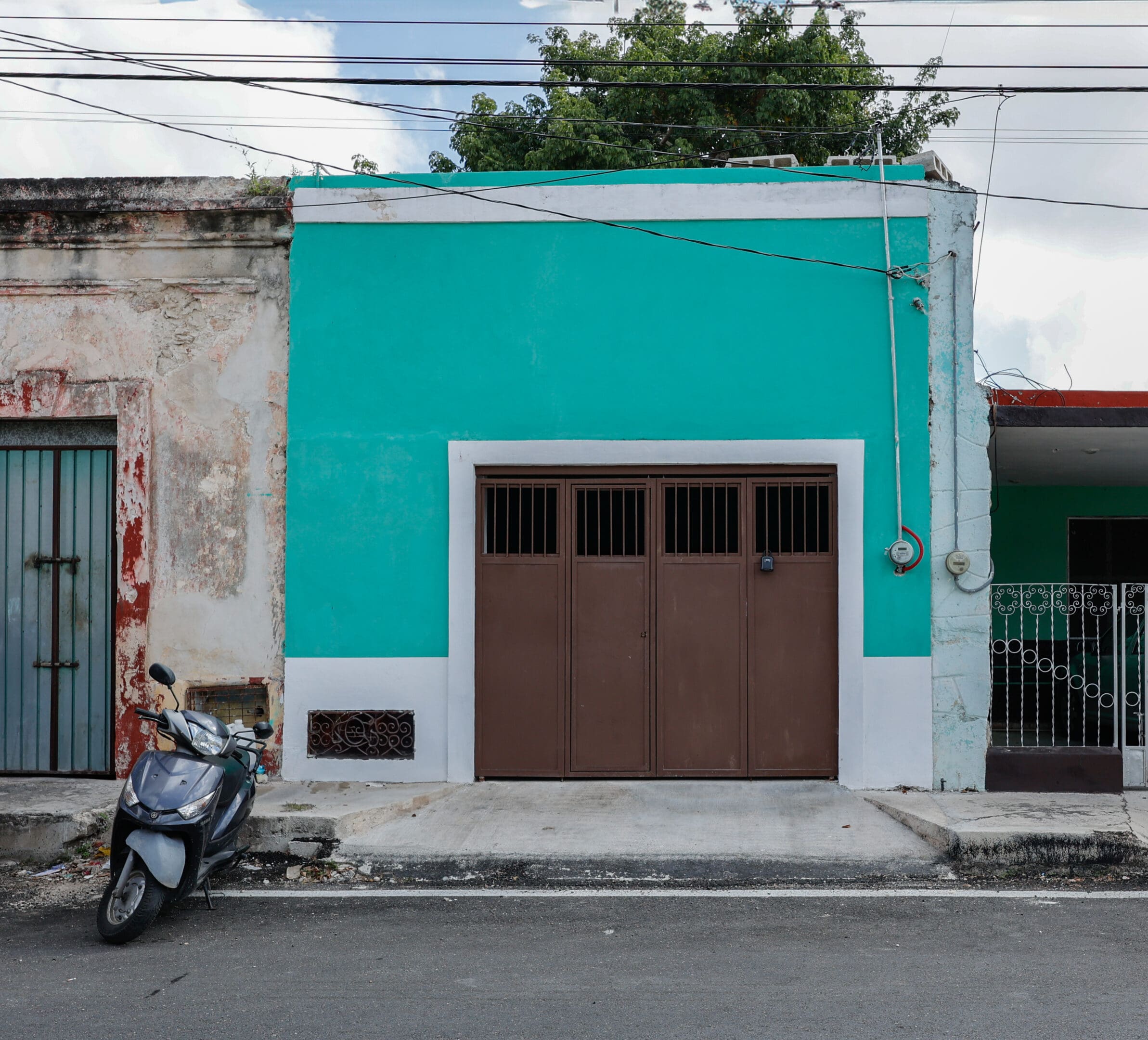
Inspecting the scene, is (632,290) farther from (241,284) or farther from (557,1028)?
(557,1028)

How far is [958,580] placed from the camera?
771cm

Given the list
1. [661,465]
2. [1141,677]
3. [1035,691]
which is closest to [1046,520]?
[1035,691]

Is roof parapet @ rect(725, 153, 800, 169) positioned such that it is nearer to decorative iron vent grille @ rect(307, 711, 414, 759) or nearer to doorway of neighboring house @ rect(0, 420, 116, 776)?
decorative iron vent grille @ rect(307, 711, 414, 759)

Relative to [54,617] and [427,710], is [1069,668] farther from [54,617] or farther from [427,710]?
[54,617]

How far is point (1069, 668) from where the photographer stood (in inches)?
303

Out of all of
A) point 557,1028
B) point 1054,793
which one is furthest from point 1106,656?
point 557,1028

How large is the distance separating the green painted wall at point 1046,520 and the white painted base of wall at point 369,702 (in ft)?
24.8

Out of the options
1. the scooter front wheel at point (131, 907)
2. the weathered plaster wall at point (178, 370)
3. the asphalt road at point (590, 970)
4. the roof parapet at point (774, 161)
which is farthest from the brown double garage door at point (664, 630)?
the scooter front wheel at point (131, 907)

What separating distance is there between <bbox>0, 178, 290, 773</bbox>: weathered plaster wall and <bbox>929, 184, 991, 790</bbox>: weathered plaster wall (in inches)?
194

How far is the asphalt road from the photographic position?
13.2 feet

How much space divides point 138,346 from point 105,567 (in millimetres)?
1729

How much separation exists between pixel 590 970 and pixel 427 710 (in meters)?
3.53

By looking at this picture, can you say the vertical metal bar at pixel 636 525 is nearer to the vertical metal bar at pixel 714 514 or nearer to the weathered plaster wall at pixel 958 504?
the vertical metal bar at pixel 714 514

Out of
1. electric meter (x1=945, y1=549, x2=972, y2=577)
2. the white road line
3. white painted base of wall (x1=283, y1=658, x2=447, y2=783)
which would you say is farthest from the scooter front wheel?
electric meter (x1=945, y1=549, x2=972, y2=577)
